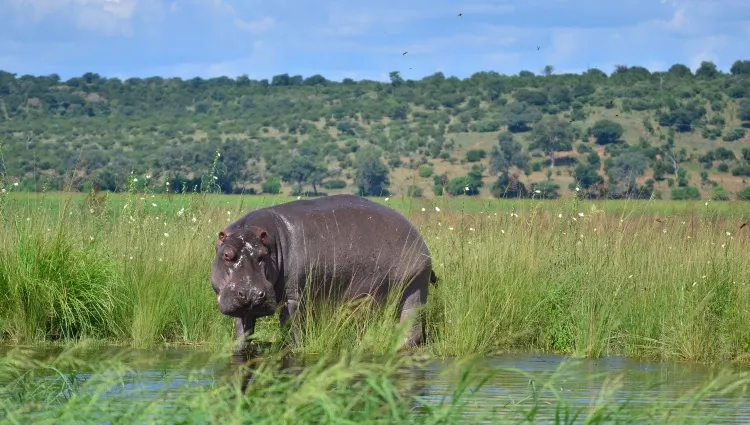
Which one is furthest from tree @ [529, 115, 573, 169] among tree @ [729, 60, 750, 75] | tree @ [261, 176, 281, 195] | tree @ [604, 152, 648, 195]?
tree @ [729, 60, 750, 75]

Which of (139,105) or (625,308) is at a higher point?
(139,105)

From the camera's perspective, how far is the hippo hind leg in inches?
365

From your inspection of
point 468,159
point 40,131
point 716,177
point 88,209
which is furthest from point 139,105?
point 88,209

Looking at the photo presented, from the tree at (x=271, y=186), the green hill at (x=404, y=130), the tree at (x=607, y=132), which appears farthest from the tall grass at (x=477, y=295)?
the tree at (x=607, y=132)

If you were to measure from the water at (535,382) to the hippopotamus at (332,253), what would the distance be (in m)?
0.71

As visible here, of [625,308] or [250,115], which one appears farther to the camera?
[250,115]

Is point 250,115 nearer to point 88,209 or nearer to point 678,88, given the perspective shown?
point 678,88

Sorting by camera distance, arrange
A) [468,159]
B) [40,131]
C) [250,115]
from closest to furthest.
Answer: [468,159]
[40,131]
[250,115]

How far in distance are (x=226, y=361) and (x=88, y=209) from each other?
14.4ft

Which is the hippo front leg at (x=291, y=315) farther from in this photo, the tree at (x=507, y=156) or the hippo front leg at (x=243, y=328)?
the tree at (x=507, y=156)

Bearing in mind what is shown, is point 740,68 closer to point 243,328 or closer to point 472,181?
point 472,181

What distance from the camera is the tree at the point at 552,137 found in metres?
76.6

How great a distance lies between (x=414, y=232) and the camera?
9391 mm

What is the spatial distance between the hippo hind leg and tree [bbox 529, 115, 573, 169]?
65.4 meters
